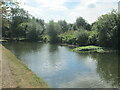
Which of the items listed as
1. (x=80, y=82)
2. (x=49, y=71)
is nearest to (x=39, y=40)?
(x=49, y=71)

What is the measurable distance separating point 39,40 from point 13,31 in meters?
11.7

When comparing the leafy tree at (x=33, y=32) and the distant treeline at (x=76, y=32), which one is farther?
the leafy tree at (x=33, y=32)

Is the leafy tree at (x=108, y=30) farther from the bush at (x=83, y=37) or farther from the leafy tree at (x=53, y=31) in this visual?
the leafy tree at (x=53, y=31)

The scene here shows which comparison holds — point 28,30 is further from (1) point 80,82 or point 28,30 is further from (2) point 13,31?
(1) point 80,82

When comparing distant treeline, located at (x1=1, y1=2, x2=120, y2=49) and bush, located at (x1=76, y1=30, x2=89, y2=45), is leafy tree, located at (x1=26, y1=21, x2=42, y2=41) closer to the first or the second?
distant treeline, located at (x1=1, y1=2, x2=120, y2=49)

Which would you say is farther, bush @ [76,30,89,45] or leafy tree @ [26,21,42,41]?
leafy tree @ [26,21,42,41]

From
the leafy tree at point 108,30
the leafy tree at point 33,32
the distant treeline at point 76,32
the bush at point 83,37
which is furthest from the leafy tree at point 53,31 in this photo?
the leafy tree at point 108,30

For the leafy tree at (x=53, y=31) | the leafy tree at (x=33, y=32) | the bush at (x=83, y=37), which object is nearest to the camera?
the bush at (x=83, y=37)

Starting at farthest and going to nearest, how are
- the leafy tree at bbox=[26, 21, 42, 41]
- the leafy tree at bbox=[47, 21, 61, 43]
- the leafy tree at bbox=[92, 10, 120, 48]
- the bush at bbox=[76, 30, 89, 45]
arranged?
the leafy tree at bbox=[26, 21, 42, 41], the leafy tree at bbox=[47, 21, 61, 43], the bush at bbox=[76, 30, 89, 45], the leafy tree at bbox=[92, 10, 120, 48]

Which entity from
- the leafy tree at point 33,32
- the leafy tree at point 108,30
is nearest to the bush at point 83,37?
the leafy tree at point 108,30

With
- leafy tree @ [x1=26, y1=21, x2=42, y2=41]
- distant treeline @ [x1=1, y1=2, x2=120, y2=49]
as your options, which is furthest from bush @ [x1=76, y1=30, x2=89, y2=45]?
leafy tree @ [x1=26, y1=21, x2=42, y2=41]

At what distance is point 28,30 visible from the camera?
154ft

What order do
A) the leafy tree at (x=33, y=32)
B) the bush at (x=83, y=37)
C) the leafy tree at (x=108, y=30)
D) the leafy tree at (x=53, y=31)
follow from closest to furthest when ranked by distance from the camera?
the leafy tree at (x=108, y=30) < the bush at (x=83, y=37) < the leafy tree at (x=53, y=31) < the leafy tree at (x=33, y=32)

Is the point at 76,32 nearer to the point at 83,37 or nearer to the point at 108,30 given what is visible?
the point at 83,37
